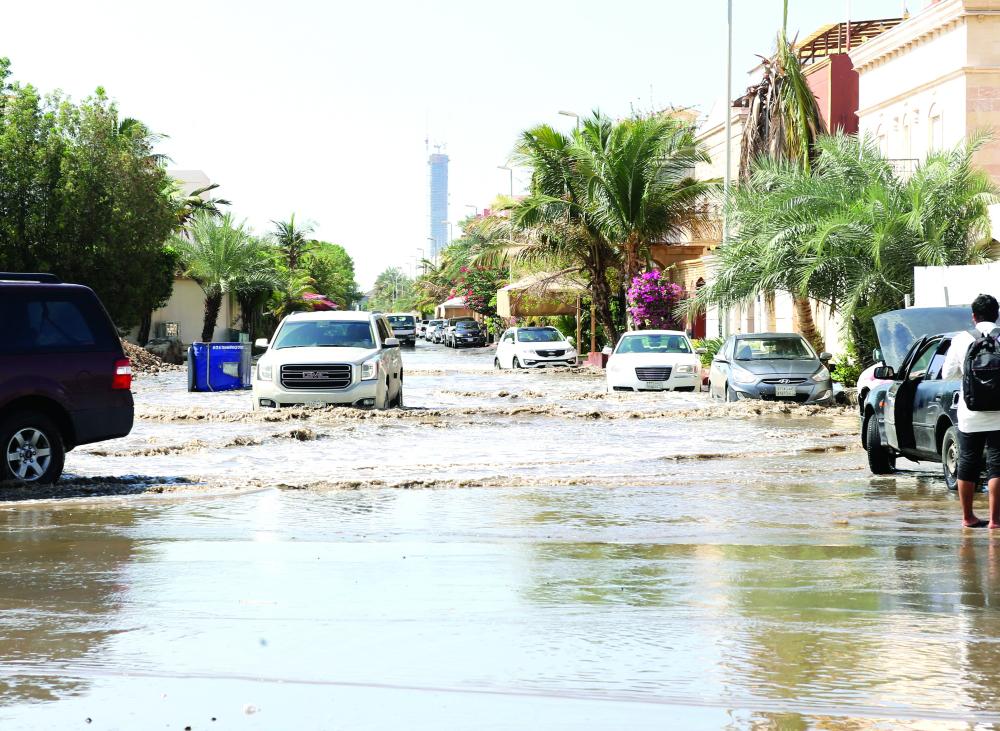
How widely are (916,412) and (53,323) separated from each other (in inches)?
331

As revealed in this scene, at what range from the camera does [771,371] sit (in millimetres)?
27359

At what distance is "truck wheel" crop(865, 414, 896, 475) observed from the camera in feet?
49.7

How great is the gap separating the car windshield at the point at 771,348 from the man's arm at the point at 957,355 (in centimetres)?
1573

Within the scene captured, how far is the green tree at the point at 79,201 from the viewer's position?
49.6 m

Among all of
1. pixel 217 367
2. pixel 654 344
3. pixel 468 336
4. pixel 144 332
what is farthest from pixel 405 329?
pixel 654 344

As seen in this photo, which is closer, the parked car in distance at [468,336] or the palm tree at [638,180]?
the palm tree at [638,180]

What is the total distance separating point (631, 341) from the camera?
32906 mm

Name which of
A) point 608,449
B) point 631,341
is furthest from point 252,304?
point 608,449

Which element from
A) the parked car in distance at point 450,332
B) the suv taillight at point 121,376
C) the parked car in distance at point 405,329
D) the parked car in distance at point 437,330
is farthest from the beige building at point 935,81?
the parked car in distance at point 437,330

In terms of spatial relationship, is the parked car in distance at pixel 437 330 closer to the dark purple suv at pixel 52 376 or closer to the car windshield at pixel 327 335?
the car windshield at pixel 327 335

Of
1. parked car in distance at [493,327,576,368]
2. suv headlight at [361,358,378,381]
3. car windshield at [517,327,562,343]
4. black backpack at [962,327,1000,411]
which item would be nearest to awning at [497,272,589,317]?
car windshield at [517,327,562,343]

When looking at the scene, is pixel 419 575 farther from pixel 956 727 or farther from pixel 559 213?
pixel 559 213

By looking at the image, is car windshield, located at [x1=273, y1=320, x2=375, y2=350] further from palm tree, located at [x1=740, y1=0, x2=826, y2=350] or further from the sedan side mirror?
palm tree, located at [x1=740, y1=0, x2=826, y2=350]

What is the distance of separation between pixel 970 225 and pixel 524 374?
19305 mm
